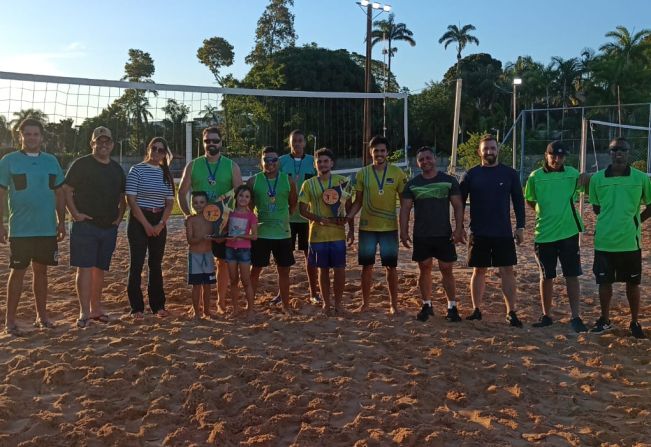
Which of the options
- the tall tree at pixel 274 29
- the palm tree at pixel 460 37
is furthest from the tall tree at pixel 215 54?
the palm tree at pixel 460 37

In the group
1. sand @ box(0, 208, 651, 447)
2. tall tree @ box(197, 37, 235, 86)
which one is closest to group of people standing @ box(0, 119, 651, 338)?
sand @ box(0, 208, 651, 447)

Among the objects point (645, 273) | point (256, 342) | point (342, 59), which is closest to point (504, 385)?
point (256, 342)

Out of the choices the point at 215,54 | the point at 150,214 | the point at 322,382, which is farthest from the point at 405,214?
the point at 215,54

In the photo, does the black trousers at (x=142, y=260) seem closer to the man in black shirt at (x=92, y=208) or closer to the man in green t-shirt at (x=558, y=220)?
the man in black shirt at (x=92, y=208)

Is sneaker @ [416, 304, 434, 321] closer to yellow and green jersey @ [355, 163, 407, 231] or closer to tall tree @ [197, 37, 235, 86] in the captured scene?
yellow and green jersey @ [355, 163, 407, 231]

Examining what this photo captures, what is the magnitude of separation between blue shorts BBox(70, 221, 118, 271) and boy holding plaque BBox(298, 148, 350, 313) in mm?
1460

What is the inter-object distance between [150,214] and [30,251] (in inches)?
32.9

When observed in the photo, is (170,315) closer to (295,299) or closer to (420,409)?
(295,299)

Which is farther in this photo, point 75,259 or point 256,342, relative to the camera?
point 75,259

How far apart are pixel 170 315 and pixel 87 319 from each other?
0.59 meters

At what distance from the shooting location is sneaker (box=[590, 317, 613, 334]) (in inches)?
178

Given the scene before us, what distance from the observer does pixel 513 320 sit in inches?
185

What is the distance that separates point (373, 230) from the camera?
4812mm

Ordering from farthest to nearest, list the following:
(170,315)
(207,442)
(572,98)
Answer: (572,98) → (170,315) → (207,442)
